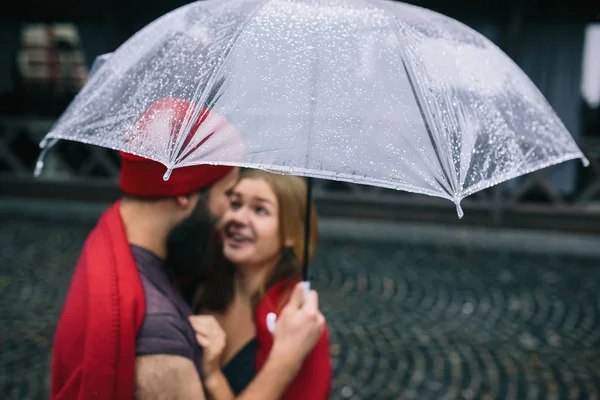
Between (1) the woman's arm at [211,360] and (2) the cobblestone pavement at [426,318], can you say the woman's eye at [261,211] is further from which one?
(2) the cobblestone pavement at [426,318]

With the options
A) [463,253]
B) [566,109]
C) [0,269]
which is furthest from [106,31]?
[566,109]

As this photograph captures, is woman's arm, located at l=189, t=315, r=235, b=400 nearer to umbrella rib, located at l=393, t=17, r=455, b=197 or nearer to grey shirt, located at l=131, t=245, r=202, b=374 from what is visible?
grey shirt, located at l=131, t=245, r=202, b=374

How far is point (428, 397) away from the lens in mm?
3666

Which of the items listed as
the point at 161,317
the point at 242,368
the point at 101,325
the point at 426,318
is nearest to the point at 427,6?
the point at 426,318

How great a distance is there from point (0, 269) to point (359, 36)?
5.48 metres

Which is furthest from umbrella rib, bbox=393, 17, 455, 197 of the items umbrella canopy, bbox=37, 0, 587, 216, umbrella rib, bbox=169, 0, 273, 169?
umbrella rib, bbox=169, 0, 273, 169

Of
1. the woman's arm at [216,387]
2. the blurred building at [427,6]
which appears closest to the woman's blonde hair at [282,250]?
the woman's arm at [216,387]

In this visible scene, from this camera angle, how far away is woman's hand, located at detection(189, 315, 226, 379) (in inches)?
63.0

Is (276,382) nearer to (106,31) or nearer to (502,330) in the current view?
(502,330)

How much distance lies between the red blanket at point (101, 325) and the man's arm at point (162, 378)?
0.08 feet

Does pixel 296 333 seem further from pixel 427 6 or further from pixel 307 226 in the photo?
pixel 427 6

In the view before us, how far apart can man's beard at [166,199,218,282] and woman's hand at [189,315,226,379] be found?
0.57 feet

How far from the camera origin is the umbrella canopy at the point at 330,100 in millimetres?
1354

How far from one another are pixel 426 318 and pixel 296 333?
11.4 feet
